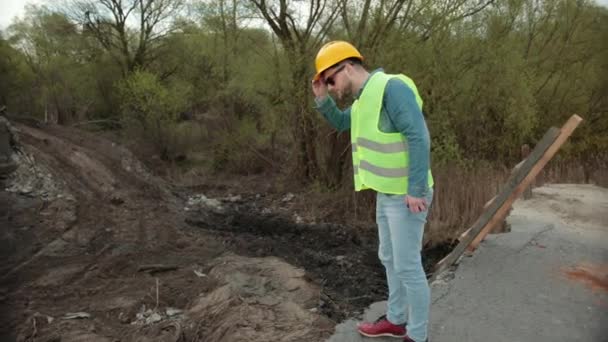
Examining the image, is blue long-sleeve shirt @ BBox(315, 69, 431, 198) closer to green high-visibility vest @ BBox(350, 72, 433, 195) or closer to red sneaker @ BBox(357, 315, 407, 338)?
green high-visibility vest @ BBox(350, 72, 433, 195)

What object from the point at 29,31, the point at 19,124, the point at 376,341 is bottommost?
the point at 376,341

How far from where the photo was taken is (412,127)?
10.1ft

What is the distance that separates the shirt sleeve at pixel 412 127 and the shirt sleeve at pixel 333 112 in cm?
71

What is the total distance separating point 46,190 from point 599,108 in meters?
21.6

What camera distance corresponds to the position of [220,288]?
587 centimetres

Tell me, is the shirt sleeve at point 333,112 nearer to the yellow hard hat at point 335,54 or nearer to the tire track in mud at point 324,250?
the yellow hard hat at point 335,54

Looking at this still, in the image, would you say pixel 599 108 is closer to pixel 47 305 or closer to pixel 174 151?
pixel 174 151

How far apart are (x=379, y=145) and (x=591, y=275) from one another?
3217 millimetres

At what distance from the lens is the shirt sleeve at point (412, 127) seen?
307cm

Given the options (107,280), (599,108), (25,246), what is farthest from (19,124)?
(599,108)

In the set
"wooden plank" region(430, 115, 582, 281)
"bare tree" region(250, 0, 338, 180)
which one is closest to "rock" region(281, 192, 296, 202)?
"bare tree" region(250, 0, 338, 180)

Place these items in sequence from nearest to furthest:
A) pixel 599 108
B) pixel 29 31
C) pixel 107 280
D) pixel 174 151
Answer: pixel 107 280 < pixel 29 31 < pixel 599 108 < pixel 174 151

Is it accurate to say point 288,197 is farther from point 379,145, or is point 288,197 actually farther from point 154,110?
point 379,145

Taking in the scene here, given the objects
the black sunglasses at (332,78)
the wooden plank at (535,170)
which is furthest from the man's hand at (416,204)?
the wooden plank at (535,170)
